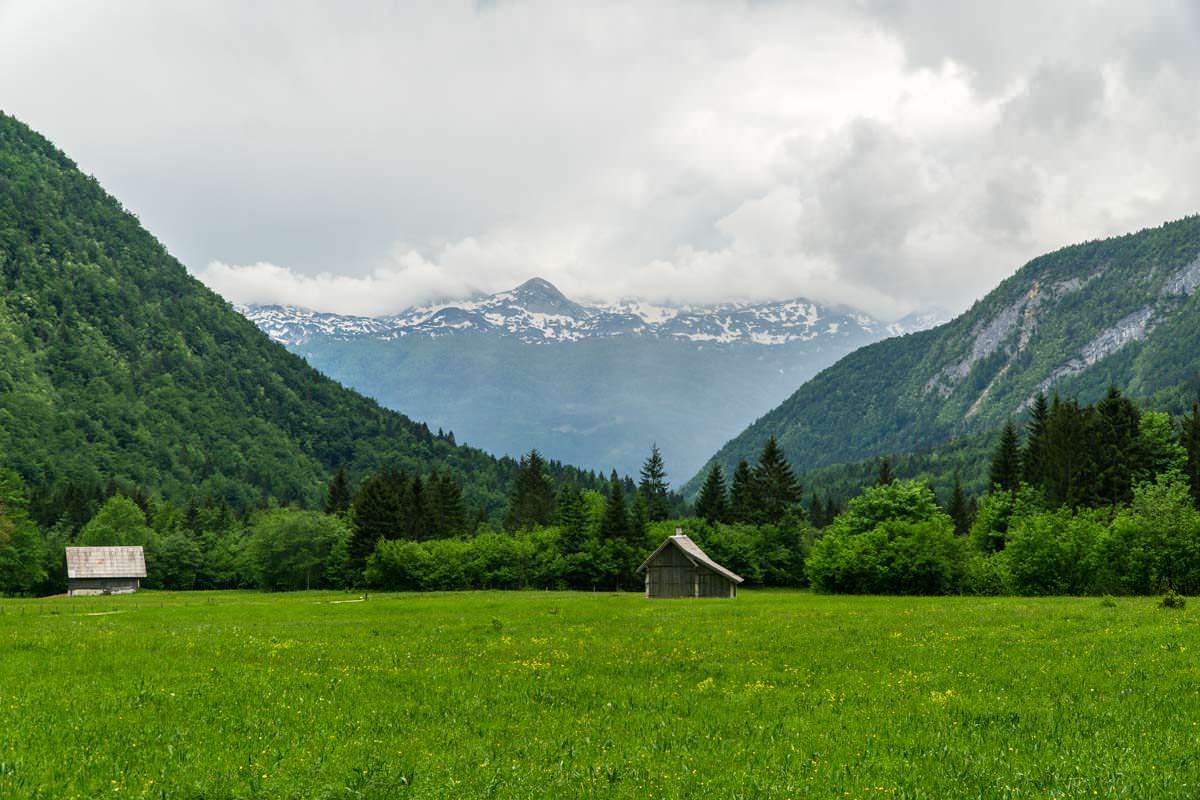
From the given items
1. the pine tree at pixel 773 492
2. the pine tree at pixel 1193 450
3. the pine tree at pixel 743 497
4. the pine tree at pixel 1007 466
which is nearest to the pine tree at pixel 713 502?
the pine tree at pixel 743 497

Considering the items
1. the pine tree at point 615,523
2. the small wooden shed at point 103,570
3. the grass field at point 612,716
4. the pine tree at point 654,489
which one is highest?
the pine tree at point 654,489

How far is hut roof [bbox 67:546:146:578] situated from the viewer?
116375 millimetres

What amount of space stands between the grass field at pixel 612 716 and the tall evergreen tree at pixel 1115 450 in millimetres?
60337

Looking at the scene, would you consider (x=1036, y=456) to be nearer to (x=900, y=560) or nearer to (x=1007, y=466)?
(x=1007, y=466)

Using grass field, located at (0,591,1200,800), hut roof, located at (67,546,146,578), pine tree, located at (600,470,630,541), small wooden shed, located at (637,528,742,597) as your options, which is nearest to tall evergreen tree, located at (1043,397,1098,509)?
small wooden shed, located at (637,528,742,597)

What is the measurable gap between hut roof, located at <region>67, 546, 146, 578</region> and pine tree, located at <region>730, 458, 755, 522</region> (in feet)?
291

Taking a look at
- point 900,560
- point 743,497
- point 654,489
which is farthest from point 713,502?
point 900,560

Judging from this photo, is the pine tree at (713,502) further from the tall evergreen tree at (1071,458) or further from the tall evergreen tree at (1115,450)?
the tall evergreen tree at (1115,450)

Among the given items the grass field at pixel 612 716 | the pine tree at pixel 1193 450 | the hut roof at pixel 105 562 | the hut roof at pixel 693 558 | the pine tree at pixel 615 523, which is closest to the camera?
the grass field at pixel 612 716

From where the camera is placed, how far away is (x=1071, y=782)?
11.5m

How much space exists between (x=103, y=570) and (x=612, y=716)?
125m

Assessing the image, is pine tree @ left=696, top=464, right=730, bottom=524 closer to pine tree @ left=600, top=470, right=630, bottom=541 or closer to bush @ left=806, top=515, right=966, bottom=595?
pine tree @ left=600, top=470, right=630, bottom=541

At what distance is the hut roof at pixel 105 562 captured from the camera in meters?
116

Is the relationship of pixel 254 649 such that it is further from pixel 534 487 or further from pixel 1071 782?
pixel 534 487
